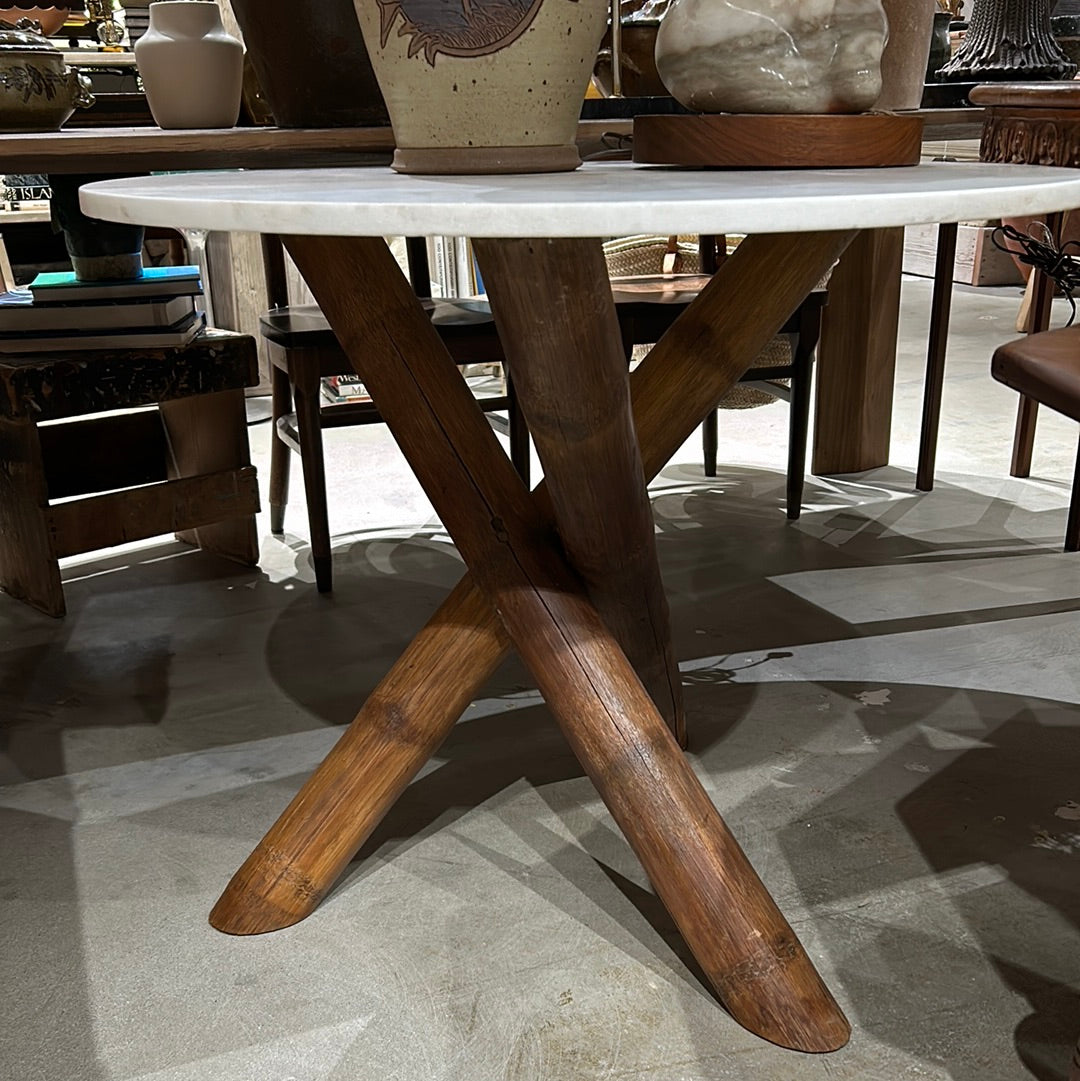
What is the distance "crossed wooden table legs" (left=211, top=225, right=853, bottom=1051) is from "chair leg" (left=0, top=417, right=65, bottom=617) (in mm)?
962

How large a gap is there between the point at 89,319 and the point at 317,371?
1.33 ft

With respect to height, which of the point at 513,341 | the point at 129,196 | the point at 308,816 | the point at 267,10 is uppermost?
the point at 267,10

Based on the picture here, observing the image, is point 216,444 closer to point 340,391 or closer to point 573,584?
point 340,391

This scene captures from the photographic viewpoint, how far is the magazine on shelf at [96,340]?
2062mm

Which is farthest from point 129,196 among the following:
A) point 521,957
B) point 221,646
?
point 221,646

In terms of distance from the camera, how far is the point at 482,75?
0.93 m

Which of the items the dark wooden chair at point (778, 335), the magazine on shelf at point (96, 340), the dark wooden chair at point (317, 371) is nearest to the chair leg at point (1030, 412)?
the dark wooden chair at point (778, 335)

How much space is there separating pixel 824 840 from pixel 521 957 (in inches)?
15.3

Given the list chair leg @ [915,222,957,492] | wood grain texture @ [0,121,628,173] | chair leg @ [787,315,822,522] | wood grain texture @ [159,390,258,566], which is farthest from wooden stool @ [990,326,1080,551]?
wood grain texture @ [159,390,258,566]

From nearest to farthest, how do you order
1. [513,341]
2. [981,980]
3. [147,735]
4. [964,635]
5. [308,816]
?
[513,341] < [981,980] < [308,816] < [147,735] < [964,635]

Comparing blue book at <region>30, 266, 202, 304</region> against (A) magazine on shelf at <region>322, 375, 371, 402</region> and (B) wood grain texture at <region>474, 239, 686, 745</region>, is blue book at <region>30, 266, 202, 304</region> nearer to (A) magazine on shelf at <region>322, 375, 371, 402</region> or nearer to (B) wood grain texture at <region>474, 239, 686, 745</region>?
(A) magazine on shelf at <region>322, 375, 371, 402</region>

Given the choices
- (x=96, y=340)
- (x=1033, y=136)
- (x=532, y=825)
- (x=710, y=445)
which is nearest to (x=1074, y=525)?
(x=710, y=445)

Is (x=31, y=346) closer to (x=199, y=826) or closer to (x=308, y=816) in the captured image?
(x=199, y=826)

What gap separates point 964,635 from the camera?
75.5 inches
